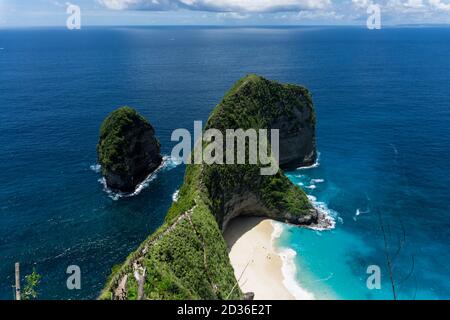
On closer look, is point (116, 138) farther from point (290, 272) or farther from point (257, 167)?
point (290, 272)

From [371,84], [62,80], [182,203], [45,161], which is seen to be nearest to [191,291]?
[182,203]

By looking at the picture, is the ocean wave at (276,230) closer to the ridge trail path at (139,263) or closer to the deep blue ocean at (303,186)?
the deep blue ocean at (303,186)

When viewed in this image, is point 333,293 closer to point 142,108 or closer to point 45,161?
point 45,161

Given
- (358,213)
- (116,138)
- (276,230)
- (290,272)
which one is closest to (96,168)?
(116,138)

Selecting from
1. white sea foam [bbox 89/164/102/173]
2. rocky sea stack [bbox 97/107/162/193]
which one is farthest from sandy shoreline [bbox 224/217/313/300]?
white sea foam [bbox 89/164/102/173]

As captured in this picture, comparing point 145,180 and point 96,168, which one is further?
point 96,168

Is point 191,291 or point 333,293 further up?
point 191,291
